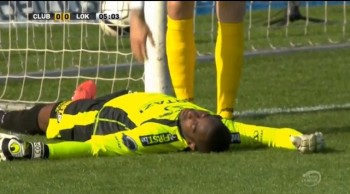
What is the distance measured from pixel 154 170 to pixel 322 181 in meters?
0.73

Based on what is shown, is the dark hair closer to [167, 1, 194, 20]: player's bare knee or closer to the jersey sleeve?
the jersey sleeve

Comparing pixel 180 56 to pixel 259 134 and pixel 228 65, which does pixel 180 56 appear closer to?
pixel 228 65

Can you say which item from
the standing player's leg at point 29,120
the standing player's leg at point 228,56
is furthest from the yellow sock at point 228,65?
the standing player's leg at point 29,120

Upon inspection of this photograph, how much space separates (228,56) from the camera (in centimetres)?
642

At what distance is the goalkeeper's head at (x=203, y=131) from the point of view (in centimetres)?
560

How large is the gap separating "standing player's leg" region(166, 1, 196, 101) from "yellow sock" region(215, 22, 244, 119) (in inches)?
7.1

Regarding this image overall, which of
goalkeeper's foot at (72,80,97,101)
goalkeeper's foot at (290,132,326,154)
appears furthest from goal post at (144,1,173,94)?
goalkeeper's foot at (290,132,326,154)

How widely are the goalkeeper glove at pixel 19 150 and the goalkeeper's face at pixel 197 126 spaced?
637mm

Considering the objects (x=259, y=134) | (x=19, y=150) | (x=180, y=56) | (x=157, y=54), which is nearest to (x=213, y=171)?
(x=259, y=134)

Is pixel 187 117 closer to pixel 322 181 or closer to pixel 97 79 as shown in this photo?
pixel 322 181

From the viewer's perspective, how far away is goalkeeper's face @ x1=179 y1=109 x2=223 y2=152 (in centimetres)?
559

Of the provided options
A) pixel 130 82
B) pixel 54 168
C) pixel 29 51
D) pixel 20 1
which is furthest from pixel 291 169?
pixel 20 1

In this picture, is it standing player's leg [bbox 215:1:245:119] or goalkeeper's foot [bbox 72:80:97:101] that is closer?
standing player's leg [bbox 215:1:245:119]

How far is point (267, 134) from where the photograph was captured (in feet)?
19.2
